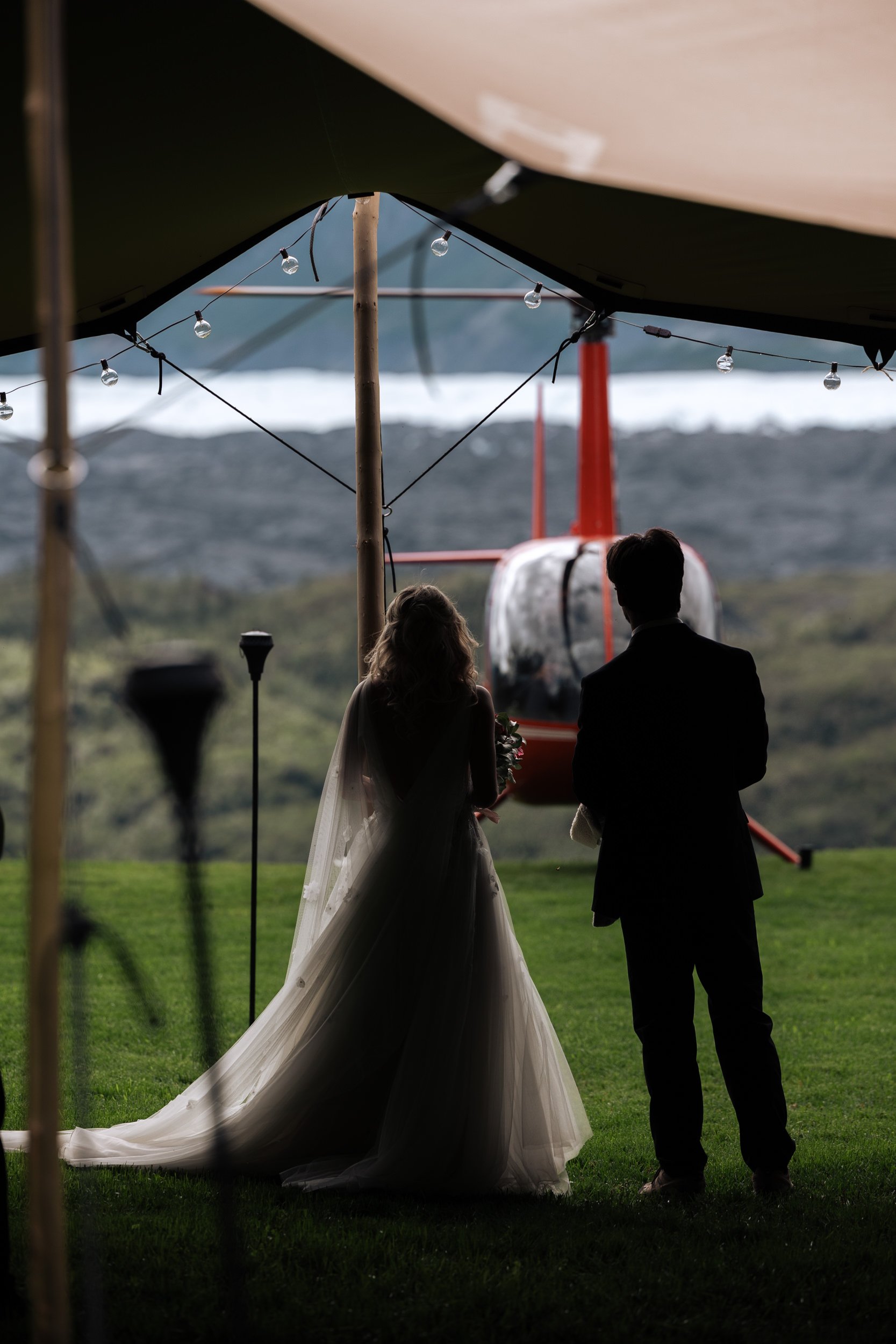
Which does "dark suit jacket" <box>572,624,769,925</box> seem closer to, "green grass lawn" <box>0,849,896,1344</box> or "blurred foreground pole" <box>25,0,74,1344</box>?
"green grass lawn" <box>0,849,896,1344</box>

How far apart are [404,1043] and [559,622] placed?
777cm

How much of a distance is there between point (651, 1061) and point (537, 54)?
2481 millimetres

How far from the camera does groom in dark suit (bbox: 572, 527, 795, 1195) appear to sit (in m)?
3.32

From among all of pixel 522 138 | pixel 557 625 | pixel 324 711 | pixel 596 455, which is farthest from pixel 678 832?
pixel 324 711

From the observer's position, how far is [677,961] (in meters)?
3.34

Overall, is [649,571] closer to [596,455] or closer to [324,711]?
[596,455]

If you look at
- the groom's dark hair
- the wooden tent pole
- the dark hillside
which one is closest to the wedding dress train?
the groom's dark hair

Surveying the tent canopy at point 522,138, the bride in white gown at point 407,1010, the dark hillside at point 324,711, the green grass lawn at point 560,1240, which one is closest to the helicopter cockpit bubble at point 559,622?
the green grass lawn at point 560,1240

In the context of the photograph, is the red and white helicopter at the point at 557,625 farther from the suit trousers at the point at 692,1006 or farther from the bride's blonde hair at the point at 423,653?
the suit trousers at the point at 692,1006

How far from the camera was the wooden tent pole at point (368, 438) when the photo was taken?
14.6ft

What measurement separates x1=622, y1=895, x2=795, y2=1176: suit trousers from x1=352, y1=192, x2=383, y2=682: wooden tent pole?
5.14 feet

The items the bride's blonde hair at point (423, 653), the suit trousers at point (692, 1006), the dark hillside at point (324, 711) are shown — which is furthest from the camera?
the dark hillside at point (324, 711)

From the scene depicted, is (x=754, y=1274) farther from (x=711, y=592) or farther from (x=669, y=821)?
(x=711, y=592)

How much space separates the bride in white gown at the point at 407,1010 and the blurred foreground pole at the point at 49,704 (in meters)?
1.74
